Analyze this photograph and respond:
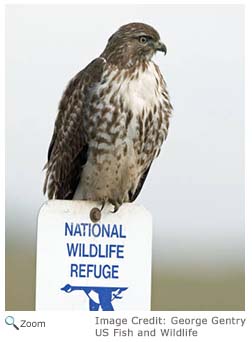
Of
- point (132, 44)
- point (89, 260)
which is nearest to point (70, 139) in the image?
point (132, 44)

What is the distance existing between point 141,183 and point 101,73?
2.28ft

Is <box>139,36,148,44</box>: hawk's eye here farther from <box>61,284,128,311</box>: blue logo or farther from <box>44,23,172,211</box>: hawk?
<box>61,284,128,311</box>: blue logo

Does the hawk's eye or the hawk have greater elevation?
the hawk's eye

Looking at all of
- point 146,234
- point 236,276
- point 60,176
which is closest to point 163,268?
point 236,276

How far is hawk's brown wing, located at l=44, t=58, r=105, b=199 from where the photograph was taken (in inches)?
247

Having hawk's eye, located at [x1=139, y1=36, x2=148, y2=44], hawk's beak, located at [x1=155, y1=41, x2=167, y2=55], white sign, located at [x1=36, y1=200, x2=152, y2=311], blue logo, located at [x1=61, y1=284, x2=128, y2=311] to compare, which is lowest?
blue logo, located at [x1=61, y1=284, x2=128, y2=311]

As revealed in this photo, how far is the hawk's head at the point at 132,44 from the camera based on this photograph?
20.6 feet

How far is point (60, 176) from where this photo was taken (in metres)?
6.45

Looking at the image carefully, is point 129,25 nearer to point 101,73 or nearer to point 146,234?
point 101,73

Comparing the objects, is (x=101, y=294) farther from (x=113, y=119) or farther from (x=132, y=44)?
(x=132, y=44)

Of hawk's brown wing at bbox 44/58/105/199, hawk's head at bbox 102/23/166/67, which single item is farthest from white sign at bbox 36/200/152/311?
hawk's head at bbox 102/23/166/67

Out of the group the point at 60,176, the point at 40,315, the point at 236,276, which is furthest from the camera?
the point at 236,276

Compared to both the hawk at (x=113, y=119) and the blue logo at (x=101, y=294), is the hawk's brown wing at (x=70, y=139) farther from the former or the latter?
the blue logo at (x=101, y=294)

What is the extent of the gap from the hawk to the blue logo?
0.64 m
